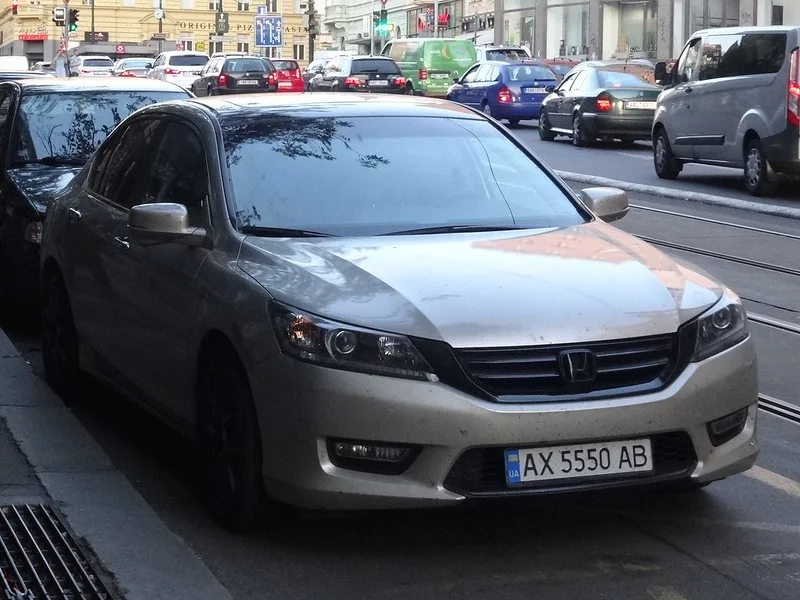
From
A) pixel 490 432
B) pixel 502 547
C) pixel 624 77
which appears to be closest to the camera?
pixel 490 432

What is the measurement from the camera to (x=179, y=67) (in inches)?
2168

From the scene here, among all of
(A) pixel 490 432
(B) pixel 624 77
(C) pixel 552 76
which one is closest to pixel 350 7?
(C) pixel 552 76

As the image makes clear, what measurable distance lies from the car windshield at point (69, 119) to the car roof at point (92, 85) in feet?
0.15

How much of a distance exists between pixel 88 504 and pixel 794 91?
41.2 ft

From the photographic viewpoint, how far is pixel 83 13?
101 m

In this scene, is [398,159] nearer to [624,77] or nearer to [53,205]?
[53,205]

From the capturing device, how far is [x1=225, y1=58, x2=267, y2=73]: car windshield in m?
47.3

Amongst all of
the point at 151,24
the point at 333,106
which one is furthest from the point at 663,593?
the point at 151,24

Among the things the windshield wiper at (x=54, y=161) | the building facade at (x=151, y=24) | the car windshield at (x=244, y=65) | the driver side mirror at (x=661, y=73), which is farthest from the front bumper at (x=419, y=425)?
the building facade at (x=151, y=24)

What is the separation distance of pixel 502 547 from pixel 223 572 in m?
0.89

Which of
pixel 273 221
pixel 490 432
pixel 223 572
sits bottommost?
pixel 223 572

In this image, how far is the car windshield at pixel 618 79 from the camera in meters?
26.2

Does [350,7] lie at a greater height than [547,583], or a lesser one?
greater

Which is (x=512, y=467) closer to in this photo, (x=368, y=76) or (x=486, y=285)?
(x=486, y=285)
